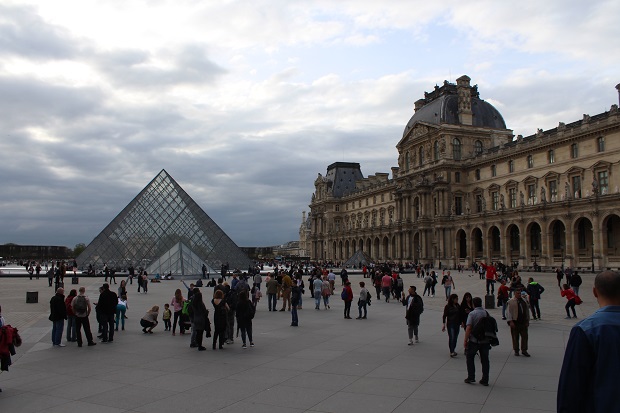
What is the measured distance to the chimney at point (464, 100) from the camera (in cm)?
6338

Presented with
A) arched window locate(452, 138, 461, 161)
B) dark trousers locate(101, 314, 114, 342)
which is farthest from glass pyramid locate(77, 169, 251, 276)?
dark trousers locate(101, 314, 114, 342)

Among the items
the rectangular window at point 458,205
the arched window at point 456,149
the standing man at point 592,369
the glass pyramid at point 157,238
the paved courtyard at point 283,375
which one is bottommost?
the paved courtyard at point 283,375

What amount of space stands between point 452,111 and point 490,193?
38.7 feet

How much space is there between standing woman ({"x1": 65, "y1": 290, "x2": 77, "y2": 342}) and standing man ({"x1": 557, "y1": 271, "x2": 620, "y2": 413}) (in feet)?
33.9

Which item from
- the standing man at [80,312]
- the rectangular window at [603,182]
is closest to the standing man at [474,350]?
the standing man at [80,312]

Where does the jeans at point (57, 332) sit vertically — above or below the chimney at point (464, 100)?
below

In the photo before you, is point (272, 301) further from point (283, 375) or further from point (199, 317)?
point (283, 375)

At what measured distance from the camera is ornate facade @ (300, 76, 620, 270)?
140 feet

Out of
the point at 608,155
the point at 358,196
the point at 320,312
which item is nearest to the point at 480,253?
the point at 608,155

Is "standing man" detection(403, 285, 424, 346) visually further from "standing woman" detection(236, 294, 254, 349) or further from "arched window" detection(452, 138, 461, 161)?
"arched window" detection(452, 138, 461, 161)

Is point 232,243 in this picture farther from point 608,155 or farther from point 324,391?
point 324,391

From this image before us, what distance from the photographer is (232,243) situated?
45906 mm

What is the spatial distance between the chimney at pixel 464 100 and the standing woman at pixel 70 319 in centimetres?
5812

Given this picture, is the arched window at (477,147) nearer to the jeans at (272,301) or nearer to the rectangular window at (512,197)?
the rectangular window at (512,197)
